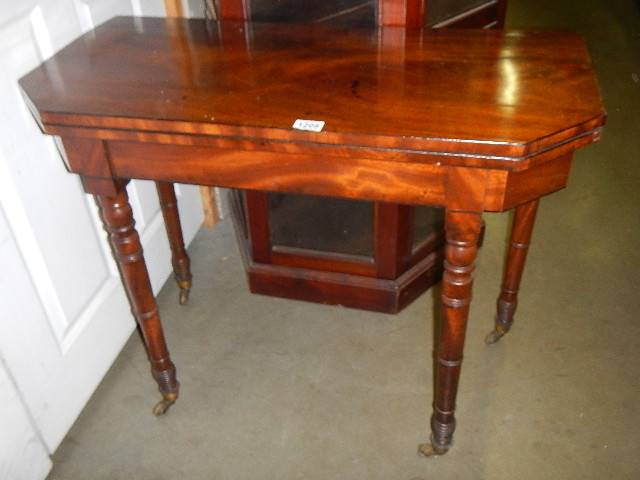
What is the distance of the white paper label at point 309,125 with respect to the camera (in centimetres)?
94

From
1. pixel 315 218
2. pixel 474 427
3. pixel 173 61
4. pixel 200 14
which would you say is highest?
pixel 173 61

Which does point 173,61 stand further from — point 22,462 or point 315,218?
point 22,462

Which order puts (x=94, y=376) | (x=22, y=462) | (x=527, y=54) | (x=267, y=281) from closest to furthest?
(x=527, y=54) < (x=22, y=462) < (x=94, y=376) < (x=267, y=281)

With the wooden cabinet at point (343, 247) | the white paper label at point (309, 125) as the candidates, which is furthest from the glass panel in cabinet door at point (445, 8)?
the white paper label at point (309, 125)

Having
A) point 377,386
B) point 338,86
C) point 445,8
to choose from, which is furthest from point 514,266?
point 445,8

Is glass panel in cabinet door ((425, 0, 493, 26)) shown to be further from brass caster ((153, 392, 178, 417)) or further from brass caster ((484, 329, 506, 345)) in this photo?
brass caster ((153, 392, 178, 417))

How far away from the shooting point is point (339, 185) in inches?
39.9

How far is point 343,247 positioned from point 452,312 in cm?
61

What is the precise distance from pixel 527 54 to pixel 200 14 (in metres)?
1.08

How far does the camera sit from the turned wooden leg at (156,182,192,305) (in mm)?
1619

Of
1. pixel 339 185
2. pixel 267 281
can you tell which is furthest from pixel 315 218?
pixel 339 185

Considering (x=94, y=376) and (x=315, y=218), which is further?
(x=315, y=218)

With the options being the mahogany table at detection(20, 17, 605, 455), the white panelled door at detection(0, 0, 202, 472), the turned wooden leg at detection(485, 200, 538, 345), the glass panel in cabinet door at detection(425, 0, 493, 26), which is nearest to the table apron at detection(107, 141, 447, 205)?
the mahogany table at detection(20, 17, 605, 455)

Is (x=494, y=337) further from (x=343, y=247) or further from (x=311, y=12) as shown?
(x=311, y=12)
